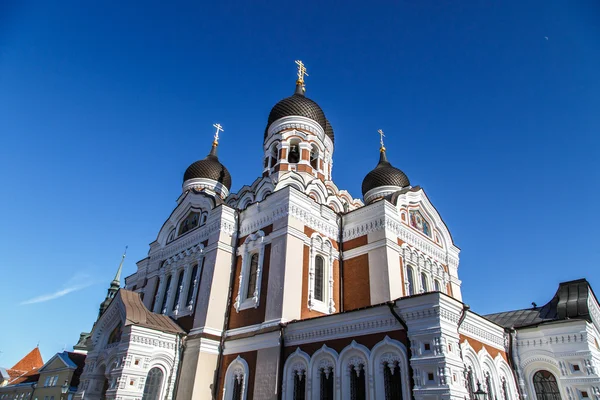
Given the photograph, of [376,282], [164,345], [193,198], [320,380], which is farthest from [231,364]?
[193,198]

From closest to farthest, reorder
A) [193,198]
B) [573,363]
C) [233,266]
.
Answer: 1. [573,363]
2. [233,266]
3. [193,198]

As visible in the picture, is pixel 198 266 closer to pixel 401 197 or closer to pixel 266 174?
pixel 266 174

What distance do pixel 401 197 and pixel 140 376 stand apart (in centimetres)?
990

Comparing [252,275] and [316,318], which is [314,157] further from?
[316,318]

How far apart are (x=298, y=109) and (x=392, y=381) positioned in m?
12.4

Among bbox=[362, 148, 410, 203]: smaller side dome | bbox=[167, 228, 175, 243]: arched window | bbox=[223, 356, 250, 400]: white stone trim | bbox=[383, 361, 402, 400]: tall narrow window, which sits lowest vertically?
bbox=[383, 361, 402, 400]: tall narrow window

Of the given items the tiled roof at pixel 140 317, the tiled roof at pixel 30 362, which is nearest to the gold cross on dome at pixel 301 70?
the tiled roof at pixel 140 317

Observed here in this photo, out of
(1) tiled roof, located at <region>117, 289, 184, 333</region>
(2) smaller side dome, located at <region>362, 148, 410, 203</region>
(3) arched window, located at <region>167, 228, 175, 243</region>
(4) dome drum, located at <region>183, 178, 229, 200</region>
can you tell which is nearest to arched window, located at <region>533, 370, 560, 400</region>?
(2) smaller side dome, located at <region>362, 148, 410, 203</region>

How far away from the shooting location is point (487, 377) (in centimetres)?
948

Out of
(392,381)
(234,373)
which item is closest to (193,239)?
(234,373)

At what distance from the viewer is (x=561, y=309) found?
37.0 ft

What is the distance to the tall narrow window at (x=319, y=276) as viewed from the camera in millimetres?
12748

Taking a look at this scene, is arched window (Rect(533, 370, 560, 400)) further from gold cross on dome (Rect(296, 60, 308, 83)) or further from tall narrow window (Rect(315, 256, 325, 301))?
gold cross on dome (Rect(296, 60, 308, 83))

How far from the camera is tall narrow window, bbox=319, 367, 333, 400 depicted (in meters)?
9.48
